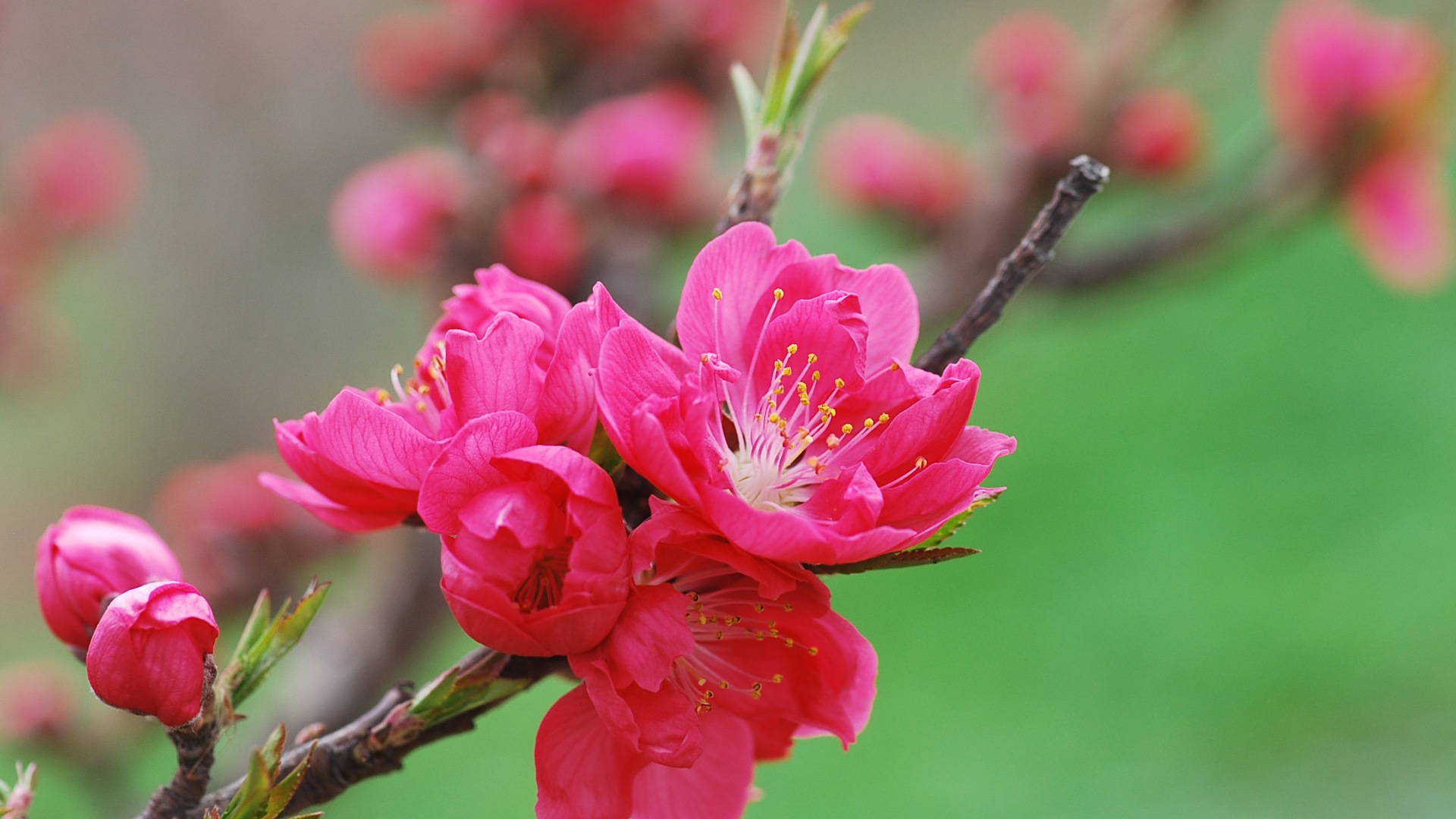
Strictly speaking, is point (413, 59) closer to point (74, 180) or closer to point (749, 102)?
point (74, 180)

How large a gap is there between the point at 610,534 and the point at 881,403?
0.33 ft

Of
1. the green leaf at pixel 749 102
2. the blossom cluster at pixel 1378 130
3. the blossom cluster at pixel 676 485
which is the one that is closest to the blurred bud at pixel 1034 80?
the blossom cluster at pixel 1378 130

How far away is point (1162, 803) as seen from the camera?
1.58m

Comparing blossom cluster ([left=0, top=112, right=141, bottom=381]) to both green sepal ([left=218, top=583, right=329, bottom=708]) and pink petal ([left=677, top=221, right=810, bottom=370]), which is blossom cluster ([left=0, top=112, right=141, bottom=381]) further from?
pink petal ([left=677, top=221, right=810, bottom=370])

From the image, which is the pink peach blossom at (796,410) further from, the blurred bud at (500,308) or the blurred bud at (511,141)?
the blurred bud at (511,141)

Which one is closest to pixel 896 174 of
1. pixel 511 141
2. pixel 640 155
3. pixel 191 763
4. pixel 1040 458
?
pixel 640 155

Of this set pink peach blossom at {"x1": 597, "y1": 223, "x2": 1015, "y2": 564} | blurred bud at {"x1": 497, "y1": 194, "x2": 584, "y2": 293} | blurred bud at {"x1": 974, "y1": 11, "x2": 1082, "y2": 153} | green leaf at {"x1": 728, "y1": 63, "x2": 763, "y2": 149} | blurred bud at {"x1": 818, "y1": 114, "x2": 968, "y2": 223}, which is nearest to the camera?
pink peach blossom at {"x1": 597, "y1": 223, "x2": 1015, "y2": 564}

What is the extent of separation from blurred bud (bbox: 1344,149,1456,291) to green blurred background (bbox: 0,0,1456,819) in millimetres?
63

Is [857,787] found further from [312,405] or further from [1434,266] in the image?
[312,405]

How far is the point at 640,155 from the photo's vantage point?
1.03 metres

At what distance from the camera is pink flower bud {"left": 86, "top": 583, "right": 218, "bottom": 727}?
318 mm

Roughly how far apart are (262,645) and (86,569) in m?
0.07

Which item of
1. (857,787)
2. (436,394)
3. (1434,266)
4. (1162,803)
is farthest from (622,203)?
(1162,803)

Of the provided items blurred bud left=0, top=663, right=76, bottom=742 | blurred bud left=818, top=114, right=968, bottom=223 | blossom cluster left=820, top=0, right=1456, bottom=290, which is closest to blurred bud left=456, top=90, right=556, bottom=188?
blurred bud left=818, top=114, right=968, bottom=223
